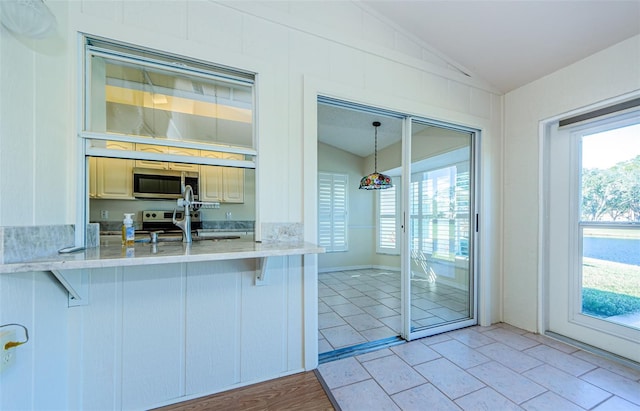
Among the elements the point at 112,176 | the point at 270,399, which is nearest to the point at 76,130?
the point at 112,176

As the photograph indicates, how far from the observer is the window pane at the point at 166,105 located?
4.79 feet

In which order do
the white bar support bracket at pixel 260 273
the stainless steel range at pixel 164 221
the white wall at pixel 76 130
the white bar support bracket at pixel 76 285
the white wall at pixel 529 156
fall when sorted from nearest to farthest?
the white wall at pixel 76 130 < the white bar support bracket at pixel 76 285 < the white bar support bracket at pixel 260 273 < the stainless steel range at pixel 164 221 < the white wall at pixel 529 156

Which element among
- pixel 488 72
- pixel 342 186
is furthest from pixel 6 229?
Answer: pixel 342 186

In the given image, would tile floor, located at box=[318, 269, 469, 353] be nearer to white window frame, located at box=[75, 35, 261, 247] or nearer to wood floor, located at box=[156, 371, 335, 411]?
wood floor, located at box=[156, 371, 335, 411]

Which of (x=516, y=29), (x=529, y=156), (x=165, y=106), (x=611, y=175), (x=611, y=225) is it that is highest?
(x=516, y=29)

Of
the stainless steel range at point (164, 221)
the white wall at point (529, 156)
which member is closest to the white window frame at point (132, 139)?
the stainless steel range at point (164, 221)

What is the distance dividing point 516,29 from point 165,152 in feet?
8.84

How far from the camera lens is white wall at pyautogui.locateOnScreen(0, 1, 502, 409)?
42.1 inches

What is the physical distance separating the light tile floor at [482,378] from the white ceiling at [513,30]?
242cm

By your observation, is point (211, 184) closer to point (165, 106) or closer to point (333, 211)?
point (165, 106)

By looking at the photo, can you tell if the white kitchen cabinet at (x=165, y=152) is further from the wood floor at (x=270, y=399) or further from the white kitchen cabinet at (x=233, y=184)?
the wood floor at (x=270, y=399)

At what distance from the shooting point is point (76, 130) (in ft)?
4.36

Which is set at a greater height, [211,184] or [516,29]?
[516,29]

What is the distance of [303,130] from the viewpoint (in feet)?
5.88
